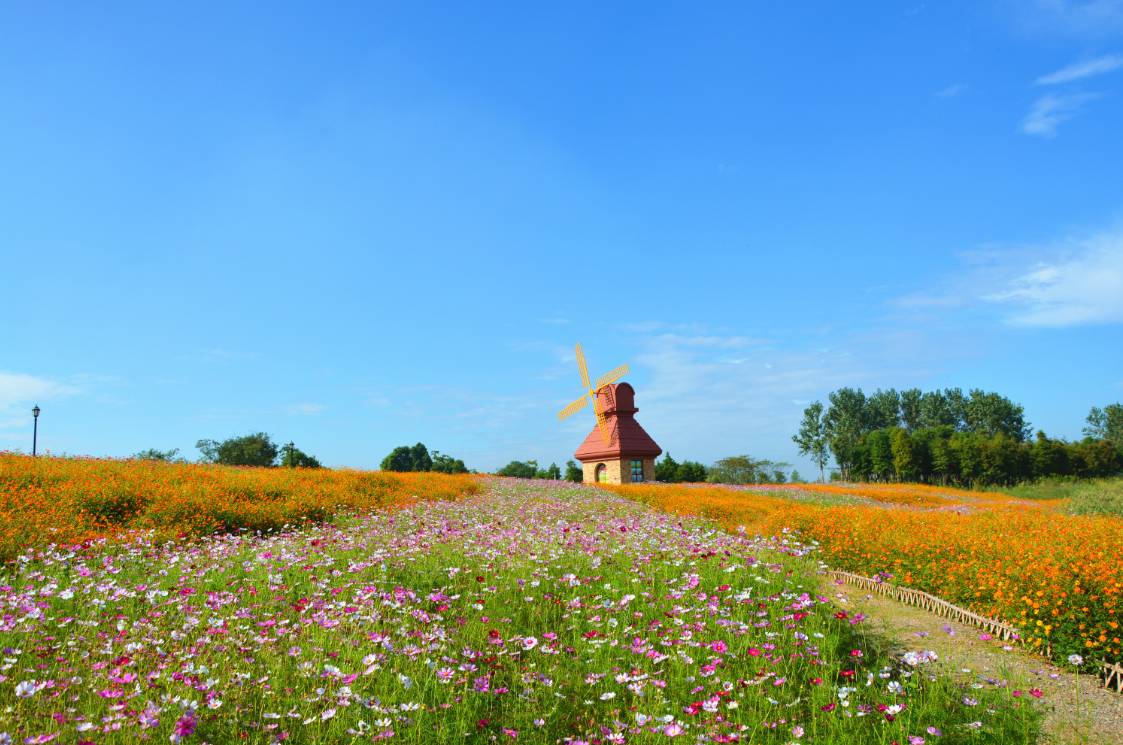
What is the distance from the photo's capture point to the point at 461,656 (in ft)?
19.0

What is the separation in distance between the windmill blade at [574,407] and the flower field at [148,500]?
23.6m

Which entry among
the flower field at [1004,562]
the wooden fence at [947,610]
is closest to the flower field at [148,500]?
the flower field at [1004,562]

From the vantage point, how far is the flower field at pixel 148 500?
11.2 meters

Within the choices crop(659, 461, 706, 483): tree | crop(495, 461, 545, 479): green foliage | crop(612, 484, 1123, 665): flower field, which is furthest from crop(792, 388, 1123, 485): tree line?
crop(612, 484, 1123, 665): flower field

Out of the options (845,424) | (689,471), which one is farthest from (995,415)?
(689,471)

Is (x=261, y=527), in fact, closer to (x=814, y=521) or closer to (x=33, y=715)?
(x=33, y=715)

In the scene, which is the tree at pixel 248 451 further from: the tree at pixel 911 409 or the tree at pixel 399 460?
the tree at pixel 911 409

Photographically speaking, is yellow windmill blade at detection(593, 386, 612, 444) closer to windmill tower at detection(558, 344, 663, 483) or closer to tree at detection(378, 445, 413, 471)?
windmill tower at detection(558, 344, 663, 483)

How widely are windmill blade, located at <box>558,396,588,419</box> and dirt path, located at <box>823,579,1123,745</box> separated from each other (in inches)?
1293

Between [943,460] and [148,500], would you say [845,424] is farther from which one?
[148,500]

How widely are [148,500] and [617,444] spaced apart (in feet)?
85.0

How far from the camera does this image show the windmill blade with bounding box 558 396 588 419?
42.4 meters

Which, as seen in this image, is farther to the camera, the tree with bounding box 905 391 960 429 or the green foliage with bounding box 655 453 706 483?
the tree with bounding box 905 391 960 429

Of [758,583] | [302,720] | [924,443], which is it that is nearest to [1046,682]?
Answer: [758,583]
